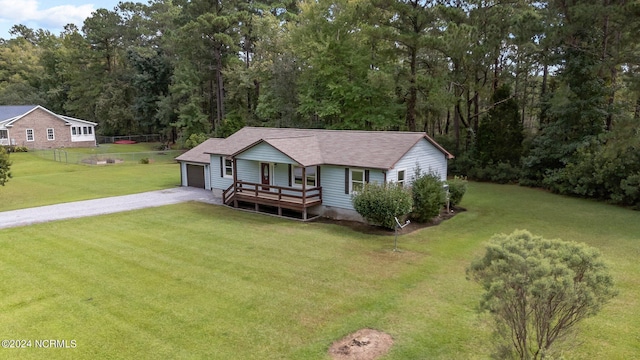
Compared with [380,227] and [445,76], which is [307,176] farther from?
[445,76]

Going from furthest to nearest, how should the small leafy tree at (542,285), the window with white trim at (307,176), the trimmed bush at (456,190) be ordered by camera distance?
the trimmed bush at (456,190), the window with white trim at (307,176), the small leafy tree at (542,285)

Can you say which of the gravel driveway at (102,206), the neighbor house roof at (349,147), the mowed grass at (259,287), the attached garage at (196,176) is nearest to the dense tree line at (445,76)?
the mowed grass at (259,287)

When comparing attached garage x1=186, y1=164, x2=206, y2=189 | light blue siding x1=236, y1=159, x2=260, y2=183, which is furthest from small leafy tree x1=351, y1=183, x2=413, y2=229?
attached garage x1=186, y1=164, x2=206, y2=189

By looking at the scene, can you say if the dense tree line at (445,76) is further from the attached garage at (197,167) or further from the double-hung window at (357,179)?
the double-hung window at (357,179)

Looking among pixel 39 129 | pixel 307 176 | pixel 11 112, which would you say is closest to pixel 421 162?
pixel 307 176

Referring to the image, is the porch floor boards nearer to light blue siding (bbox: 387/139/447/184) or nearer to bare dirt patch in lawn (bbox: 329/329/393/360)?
light blue siding (bbox: 387/139/447/184)

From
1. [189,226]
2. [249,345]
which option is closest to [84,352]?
[249,345]

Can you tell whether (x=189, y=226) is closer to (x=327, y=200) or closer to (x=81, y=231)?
(x=81, y=231)
